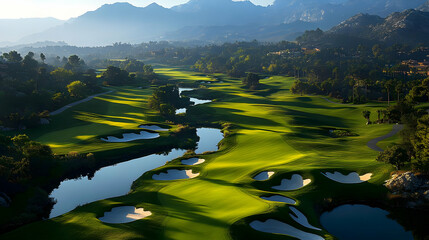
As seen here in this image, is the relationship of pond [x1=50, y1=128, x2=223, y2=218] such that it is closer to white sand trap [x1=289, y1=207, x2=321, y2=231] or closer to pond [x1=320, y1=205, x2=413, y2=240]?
white sand trap [x1=289, y1=207, x2=321, y2=231]

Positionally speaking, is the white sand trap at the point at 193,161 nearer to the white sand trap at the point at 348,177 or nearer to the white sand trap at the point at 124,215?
the white sand trap at the point at 124,215

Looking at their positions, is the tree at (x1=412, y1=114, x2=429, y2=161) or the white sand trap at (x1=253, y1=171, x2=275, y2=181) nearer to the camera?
the tree at (x1=412, y1=114, x2=429, y2=161)

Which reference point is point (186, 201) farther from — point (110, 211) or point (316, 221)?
point (316, 221)

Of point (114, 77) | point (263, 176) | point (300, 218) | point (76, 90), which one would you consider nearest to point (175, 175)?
point (263, 176)

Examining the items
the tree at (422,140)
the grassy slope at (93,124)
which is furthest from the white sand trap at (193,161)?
the tree at (422,140)

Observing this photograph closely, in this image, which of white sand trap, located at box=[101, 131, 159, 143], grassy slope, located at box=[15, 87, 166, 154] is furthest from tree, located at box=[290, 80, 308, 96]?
white sand trap, located at box=[101, 131, 159, 143]

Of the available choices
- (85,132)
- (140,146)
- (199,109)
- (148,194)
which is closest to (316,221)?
(148,194)
